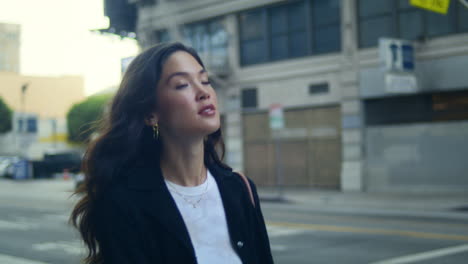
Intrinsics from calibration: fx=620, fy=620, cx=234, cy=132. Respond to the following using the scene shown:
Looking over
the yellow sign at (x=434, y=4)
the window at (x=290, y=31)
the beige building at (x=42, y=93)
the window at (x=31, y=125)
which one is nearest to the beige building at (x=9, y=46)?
the beige building at (x=42, y=93)

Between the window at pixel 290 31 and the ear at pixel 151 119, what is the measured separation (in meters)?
23.2

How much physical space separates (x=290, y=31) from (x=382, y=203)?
10.5 m

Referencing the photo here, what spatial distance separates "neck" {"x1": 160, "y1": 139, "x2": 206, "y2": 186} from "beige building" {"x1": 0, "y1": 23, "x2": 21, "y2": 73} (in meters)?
133

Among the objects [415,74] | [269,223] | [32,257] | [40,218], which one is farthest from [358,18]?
[32,257]

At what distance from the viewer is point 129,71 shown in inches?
99.3

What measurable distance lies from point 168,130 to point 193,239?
0.44 metres

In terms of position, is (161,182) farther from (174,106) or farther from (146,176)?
(174,106)

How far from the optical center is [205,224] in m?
2.45

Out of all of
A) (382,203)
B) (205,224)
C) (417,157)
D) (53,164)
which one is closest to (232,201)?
(205,224)

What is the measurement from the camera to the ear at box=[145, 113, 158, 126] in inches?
98.3

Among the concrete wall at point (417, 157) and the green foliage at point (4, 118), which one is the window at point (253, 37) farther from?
the green foliage at point (4, 118)

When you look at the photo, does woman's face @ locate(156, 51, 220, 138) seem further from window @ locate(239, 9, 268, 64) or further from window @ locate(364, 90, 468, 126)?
window @ locate(239, 9, 268, 64)

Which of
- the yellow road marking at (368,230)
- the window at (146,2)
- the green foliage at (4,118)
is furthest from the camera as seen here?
the green foliage at (4,118)

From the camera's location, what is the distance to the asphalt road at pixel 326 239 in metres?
9.62
